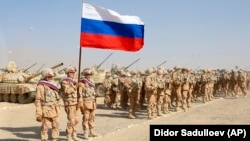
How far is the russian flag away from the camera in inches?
385

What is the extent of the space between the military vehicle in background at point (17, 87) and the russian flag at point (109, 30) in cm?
1114

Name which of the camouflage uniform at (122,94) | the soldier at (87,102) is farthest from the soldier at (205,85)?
the soldier at (87,102)

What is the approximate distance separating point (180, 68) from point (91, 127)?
29.6ft

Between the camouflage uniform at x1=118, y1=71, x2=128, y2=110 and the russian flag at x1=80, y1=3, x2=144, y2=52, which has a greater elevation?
the russian flag at x1=80, y1=3, x2=144, y2=52

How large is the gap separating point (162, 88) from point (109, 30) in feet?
14.2

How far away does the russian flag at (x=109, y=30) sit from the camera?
32.1 feet

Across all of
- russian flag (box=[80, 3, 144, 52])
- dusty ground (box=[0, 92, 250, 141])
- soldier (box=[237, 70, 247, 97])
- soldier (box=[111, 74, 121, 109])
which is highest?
russian flag (box=[80, 3, 144, 52])

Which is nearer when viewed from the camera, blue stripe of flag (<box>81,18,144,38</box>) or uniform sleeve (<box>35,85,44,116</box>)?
uniform sleeve (<box>35,85,44,116</box>)

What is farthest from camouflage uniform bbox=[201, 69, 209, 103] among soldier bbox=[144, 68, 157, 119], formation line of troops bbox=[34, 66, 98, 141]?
formation line of troops bbox=[34, 66, 98, 141]

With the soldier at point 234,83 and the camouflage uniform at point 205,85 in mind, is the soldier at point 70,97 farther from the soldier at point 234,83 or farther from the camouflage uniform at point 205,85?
the soldier at point 234,83

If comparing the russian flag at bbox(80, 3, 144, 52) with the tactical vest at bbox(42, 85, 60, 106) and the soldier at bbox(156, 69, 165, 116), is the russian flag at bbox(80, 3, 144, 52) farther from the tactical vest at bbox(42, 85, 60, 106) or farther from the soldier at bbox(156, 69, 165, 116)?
the soldier at bbox(156, 69, 165, 116)

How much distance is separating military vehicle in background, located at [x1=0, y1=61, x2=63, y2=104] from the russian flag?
1114 cm

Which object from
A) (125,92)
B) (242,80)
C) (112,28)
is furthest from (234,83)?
(112,28)

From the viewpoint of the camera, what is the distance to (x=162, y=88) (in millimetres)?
13781
